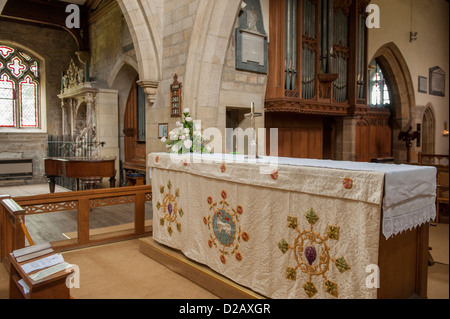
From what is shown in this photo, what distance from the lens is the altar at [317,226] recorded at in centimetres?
185

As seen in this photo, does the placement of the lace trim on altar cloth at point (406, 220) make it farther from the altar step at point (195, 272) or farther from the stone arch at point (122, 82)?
the stone arch at point (122, 82)

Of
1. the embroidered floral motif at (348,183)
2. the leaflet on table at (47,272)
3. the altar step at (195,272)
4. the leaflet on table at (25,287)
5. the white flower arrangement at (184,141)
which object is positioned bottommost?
the altar step at (195,272)

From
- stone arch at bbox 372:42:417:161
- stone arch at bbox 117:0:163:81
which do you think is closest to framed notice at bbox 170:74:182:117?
stone arch at bbox 117:0:163:81

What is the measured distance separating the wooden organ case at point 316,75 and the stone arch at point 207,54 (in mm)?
1069

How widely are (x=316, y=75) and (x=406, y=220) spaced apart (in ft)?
16.7

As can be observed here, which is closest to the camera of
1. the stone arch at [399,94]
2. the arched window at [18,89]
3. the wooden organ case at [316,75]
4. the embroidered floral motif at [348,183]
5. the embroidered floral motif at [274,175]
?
the embroidered floral motif at [348,183]

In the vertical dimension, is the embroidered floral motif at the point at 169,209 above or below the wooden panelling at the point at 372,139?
below

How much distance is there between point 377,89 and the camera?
413 inches

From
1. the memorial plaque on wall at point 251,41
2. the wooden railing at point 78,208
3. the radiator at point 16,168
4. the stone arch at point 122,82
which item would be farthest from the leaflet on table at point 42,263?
the radiator at point 16,168

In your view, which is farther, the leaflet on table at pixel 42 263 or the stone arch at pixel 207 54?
the stone arch at pixel 207 54

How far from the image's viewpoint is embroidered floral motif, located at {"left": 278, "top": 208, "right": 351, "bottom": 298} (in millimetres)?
1981

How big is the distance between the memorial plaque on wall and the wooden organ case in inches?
7.7

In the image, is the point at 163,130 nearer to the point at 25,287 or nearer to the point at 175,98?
the point at 175,98

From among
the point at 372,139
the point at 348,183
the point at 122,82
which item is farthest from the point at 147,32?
the point at 372,139
